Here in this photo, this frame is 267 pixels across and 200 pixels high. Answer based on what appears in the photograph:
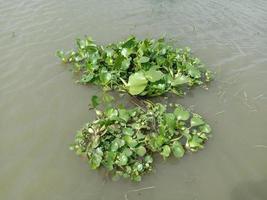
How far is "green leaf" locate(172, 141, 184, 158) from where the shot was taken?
3.53m

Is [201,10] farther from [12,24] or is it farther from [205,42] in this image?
[12,24]

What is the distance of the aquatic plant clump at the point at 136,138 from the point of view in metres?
3.40

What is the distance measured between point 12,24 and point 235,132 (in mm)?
4205

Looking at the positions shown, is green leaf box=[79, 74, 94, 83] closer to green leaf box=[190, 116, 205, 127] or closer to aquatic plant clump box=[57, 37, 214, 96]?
aquatic plant clump box=[57, 37, 214, 96]

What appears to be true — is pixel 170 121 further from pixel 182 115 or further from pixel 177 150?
pixel 177 150

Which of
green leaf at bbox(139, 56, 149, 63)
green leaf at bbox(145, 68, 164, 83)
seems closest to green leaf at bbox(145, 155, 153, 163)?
green leaf at bbox(145, 68, 164, 83)

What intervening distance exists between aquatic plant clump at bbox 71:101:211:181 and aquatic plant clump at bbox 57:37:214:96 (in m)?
0.38

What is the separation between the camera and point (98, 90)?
4527 millimetres

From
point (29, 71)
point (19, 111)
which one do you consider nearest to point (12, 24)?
point (29, 71)

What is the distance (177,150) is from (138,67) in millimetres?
1479

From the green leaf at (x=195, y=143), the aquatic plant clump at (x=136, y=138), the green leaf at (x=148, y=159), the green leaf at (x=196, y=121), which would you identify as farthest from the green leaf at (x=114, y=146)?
the green leaf at (x=196, y=121)

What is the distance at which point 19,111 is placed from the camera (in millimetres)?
4098

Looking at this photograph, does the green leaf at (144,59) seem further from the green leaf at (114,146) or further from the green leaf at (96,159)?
the green leaf at (96,159)

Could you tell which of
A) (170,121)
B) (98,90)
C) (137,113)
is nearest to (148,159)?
(170,121)
